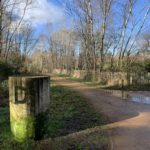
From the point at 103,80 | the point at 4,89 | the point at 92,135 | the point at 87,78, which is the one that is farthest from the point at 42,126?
the point at 87,78

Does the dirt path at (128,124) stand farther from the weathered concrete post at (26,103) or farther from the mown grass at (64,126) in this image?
the weathered concrete post at (26,103)

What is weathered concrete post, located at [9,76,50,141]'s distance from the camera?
22.0 feet

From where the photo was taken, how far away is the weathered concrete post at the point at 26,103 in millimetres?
6691

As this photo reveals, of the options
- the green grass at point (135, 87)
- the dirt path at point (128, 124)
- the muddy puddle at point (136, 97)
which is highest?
the green grass at point (135, 87)

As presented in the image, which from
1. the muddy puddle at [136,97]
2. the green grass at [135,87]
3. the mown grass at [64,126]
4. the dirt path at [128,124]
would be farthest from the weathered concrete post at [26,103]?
the green grass at [135,87]

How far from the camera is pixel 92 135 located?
7465 mm

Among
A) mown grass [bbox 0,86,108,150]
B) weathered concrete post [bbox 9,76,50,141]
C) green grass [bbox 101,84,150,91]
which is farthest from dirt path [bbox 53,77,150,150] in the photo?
green grass [bbox 101,84,150,91]

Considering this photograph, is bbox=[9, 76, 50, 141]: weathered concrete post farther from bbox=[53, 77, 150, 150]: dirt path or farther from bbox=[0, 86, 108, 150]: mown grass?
bbox=[53, 77, 150, 150]: dirt path

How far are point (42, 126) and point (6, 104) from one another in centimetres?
429

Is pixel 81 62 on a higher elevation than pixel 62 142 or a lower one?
higher

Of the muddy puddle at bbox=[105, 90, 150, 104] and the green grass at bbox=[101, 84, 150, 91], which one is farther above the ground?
the green grass at bbox=[101, 84, 150, 91]

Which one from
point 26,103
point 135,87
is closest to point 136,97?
point 135,87

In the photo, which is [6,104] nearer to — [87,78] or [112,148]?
[112,148]

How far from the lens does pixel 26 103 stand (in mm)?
6695
